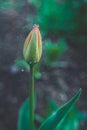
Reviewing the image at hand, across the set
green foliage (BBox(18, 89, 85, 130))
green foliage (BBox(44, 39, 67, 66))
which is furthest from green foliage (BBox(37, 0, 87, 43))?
green foliage (BBox(18, 89, 85, 130))

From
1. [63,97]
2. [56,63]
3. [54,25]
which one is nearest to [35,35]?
[63,97]

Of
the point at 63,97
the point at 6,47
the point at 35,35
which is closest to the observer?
the point at 35,35

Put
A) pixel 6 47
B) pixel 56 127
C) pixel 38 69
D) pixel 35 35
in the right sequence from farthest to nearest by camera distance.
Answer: pixel 6 47 → pixel 38 69 → pixel 56 127 → pixel 35 35

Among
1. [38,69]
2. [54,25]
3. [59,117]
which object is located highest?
[54,25]

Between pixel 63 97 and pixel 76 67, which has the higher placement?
pixel 76 67

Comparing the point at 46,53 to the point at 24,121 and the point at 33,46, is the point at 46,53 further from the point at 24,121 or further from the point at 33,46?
the point at 33,46

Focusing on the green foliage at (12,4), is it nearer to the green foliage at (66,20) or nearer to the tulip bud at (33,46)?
the green foliage at (66,20)

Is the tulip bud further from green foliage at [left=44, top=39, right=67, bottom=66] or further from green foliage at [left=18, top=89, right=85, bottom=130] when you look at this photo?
green foliage at [left=44, top=39, right=67, bottom=66]

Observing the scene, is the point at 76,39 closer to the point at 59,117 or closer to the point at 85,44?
the point at 85,44
